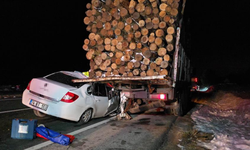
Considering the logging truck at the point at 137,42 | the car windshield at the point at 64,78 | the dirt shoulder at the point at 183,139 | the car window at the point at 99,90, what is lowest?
the dirt shoulder at the point at 183,139

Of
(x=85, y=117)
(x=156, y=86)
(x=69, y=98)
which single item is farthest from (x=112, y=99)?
(x=69, y=98)

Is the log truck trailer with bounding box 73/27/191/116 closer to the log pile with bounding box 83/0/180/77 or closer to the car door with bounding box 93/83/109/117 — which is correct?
the log pile with bounding box 83/0/180/77

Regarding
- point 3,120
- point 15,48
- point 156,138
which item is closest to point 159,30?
point 156,138

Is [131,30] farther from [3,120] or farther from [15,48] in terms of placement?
[15,48]

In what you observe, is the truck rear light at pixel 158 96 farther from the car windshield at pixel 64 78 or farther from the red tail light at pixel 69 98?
the red tail light at pixel 69 98

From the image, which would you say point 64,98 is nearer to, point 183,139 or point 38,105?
point 38,105

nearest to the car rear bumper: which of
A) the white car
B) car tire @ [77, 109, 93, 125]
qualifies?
the white car

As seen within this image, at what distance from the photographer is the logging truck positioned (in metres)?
5.26

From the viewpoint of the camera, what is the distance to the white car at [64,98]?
4.70 meters

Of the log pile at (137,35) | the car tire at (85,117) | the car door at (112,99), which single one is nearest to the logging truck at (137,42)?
the log pile at (137,35)

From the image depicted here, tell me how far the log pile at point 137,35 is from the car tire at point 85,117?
1.35 meters

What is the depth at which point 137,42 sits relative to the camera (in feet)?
18.0

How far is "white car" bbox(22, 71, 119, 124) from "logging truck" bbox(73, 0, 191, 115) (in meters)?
0.51

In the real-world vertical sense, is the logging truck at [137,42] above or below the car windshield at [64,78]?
above
